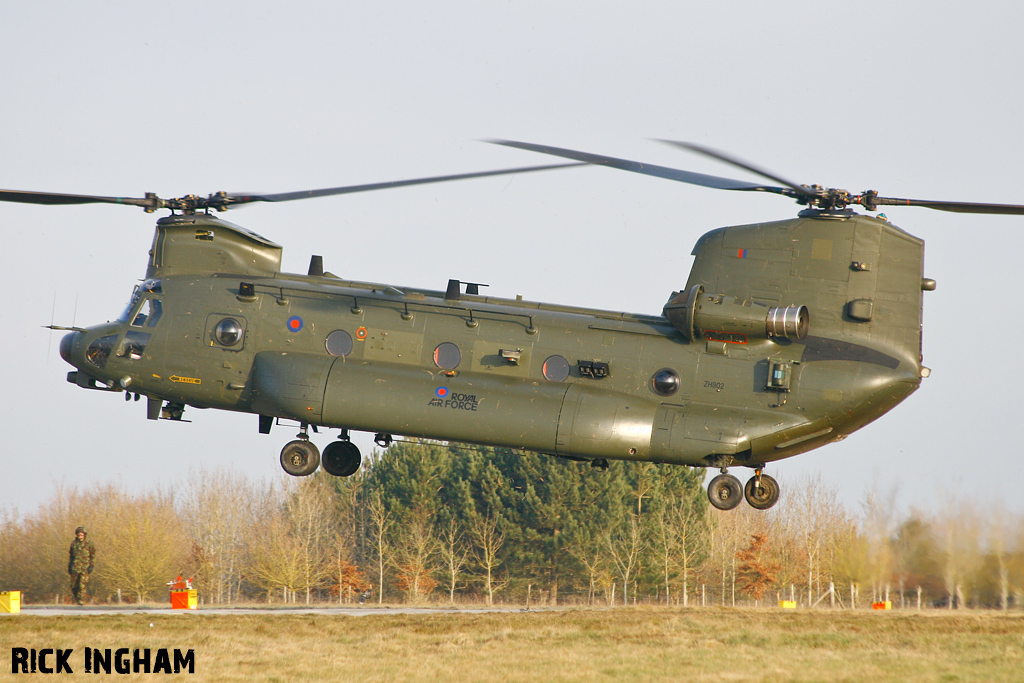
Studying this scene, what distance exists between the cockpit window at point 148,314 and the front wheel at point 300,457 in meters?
3.51

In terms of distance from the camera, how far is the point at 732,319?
674 inches

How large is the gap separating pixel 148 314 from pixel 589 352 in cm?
852

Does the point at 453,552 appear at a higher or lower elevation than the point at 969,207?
lower

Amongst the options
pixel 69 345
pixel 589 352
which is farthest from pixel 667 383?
pixel 69 345

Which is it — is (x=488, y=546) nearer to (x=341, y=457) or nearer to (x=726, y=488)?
(x=341, y=457)

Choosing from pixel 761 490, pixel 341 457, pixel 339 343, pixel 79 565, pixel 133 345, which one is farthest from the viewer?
pixel 79 565

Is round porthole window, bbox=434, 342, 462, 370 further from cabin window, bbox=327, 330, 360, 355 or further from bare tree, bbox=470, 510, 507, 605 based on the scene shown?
bare tree, bbox=470, 510, 507, 605

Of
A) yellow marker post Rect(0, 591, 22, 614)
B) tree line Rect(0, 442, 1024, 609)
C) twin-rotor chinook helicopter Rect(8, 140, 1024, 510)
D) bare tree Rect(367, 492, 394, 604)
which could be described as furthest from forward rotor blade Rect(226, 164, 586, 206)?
bare tree Rect(367, 492, 394, 604)

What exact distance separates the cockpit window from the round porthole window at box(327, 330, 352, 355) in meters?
3.45

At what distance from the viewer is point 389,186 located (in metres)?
17.2

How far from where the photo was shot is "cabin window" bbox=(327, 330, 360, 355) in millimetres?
18469

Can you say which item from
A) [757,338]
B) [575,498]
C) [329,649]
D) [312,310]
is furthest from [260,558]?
[757,338]

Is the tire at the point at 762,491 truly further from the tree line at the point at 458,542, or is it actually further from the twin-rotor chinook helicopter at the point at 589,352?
the tree line at the point at 458,542

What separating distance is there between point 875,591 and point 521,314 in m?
12.3
